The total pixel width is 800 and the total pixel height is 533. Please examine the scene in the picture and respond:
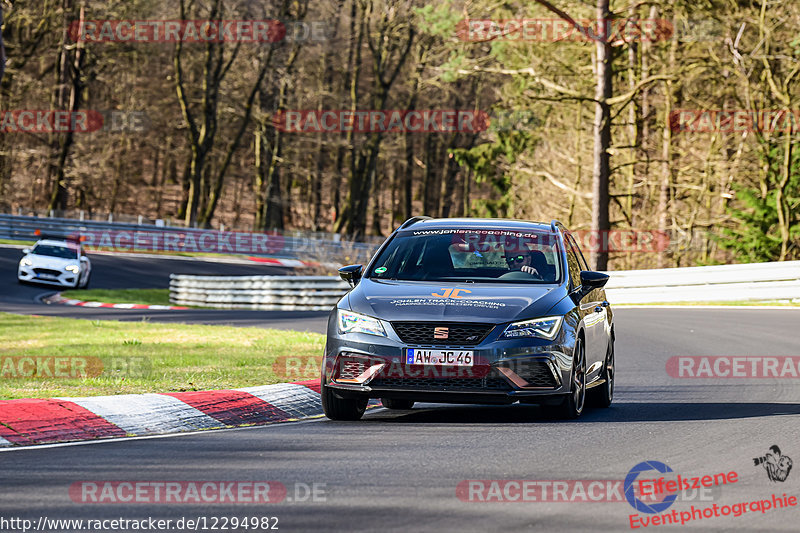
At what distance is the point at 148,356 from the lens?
14.1 metres

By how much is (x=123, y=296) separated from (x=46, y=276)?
2499 mm

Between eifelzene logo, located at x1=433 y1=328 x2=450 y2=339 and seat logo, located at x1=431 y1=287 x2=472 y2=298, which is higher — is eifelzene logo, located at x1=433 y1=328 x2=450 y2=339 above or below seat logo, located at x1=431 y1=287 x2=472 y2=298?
below

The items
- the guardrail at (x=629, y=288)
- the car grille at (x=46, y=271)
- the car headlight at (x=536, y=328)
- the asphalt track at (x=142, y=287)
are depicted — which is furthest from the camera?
the car grille at (x=46, y=271)

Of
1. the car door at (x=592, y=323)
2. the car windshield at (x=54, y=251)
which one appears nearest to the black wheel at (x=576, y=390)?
the car door at (x=592, y=323)

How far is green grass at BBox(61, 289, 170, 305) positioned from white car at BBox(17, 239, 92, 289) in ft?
1.81

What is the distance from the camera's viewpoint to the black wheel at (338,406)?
9.33 m

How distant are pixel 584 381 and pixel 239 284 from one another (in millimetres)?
22272

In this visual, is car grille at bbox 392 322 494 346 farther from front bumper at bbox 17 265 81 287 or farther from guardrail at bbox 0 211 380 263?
guardrail at bbox 0 211 380 263

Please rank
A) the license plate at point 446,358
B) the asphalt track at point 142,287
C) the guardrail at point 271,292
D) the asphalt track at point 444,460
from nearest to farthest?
the asphalt track at point 444,460, the license plate at point 446,358, the asphalt track at point 142,287, the guardrail at point 271,292

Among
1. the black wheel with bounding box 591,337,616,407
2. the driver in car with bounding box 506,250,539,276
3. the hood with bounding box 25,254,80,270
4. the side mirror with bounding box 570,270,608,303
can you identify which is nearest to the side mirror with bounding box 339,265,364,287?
the driver in car with bounding box 506,250,539,276

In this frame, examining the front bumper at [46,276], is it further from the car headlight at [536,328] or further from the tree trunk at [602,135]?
the car headlight at [536,328]

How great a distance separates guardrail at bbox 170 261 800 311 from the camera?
26.6 meters

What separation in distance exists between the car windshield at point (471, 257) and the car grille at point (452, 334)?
108cm

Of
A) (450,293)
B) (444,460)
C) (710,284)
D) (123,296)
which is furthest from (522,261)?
(123,296)
